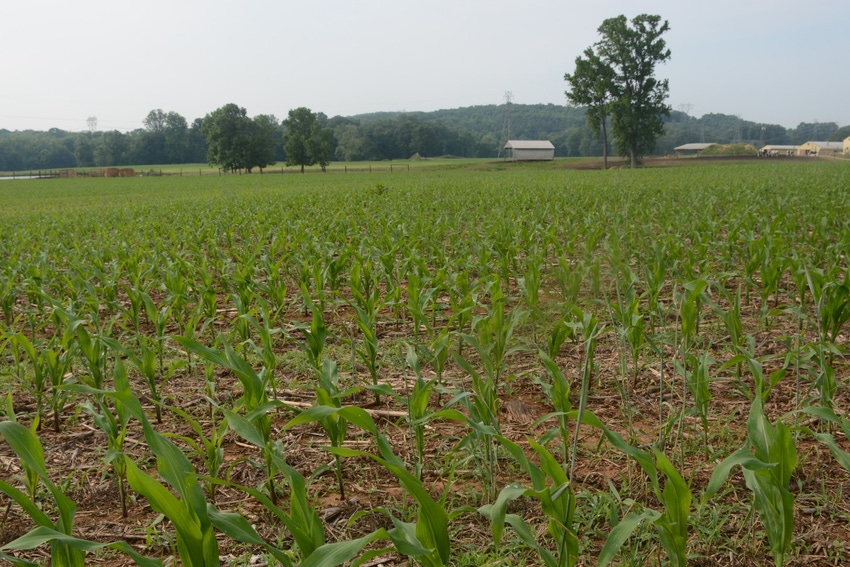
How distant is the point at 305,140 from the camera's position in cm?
7175

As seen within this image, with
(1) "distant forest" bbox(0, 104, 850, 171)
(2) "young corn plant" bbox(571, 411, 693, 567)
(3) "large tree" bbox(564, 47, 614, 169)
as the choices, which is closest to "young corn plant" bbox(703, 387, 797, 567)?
(2) "young corn plant" bbox(571, 411, 693, 567)

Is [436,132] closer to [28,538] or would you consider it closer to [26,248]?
[26,248]

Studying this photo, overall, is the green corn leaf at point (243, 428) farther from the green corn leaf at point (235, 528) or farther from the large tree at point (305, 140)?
the large tree at point (305, 140)

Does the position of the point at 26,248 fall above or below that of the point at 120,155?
below

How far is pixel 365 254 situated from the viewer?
7.43 m

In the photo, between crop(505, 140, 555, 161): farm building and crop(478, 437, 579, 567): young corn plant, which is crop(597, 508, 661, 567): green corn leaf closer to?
crop(478, 437, 579, 567): young corn plant

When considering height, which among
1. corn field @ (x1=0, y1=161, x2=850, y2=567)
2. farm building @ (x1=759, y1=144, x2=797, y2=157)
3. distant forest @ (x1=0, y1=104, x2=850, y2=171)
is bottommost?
corn field @ (x1=0, y1=161, x2=850, y2=567)

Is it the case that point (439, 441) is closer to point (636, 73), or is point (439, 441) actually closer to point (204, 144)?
point (636, 73)

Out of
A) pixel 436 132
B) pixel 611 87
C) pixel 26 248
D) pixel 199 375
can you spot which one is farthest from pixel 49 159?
pixel 199 375

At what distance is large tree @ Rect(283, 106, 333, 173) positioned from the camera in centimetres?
7144

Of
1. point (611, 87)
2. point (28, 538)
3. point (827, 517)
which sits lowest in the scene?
point (827, 517)

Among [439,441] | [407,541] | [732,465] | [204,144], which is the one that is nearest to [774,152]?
[204,144]

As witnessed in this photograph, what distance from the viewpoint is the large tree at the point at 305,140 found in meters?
71.4

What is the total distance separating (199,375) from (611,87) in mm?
55534
